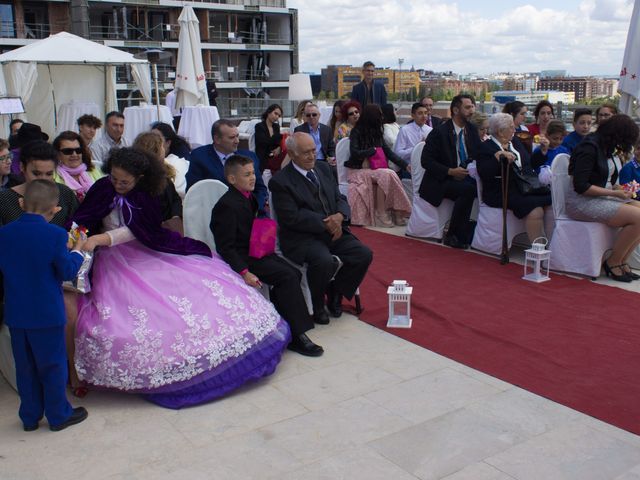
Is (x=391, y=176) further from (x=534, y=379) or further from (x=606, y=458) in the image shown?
(x=606, y=458)

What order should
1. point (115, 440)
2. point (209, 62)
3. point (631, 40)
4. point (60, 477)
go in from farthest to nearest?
point (209, 62), point (631, 40), point (115, 440), point (60, 477)

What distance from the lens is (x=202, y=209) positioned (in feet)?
15.8

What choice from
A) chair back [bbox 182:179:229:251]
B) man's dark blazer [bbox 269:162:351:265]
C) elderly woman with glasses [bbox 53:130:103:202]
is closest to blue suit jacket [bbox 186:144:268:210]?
man's dark blazer [bbox 269:162:351:265]

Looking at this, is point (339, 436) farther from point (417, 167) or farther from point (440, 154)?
point (417, 167)

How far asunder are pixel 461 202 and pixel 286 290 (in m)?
3.36

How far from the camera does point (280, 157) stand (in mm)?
8586

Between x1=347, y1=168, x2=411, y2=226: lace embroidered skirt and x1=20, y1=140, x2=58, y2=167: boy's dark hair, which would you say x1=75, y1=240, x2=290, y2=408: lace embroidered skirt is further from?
x1=347, y1=168, x2=411, y2=226: lace embroidered skirt

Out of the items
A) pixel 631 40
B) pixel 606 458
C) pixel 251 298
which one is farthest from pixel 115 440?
pixel 631 40

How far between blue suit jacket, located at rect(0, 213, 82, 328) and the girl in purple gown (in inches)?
17.2

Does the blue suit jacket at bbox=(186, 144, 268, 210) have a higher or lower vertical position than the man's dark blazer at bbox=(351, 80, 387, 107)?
lower

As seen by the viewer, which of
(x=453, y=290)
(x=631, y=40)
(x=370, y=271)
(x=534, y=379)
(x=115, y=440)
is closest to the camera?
(x=115, y=440)

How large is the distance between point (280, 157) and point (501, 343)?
464cm

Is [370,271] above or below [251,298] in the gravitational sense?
below

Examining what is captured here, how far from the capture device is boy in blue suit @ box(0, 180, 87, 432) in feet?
10.6
